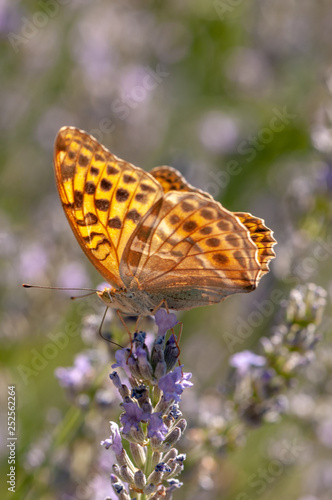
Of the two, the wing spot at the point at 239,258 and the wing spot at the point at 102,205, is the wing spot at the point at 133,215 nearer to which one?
the wing spot at the point at 102,205

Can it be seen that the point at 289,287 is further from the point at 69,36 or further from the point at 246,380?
the point at 69,36

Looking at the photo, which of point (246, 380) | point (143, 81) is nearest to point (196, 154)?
point (143, 81)

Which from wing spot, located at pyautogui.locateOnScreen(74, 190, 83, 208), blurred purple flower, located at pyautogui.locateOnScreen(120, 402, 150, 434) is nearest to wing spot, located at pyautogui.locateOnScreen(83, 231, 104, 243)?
wing spot, located at pyautogui.locateOnScreen(74, 190, 83, 208)

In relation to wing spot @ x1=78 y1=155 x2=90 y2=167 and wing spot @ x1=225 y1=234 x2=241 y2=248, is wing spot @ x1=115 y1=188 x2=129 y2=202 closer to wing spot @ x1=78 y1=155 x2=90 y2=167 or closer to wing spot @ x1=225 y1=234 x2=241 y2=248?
wing spot @ x1=78 y1=155 x2=90 y2=167

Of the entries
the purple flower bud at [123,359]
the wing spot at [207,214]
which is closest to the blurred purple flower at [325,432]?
the wing spot at [207,214]

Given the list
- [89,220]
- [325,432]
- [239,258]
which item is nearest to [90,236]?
[89,220]

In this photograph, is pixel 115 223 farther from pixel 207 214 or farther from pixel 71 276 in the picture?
pixel 71 276

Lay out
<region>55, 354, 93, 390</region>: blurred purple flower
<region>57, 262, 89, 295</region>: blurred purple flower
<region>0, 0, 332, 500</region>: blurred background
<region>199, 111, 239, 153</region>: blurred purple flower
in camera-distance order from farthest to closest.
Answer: <region>199, 111, 239, 153</region>: blurred purple flower → <region>57, 262, 89, 295</region>: blurred purple flower → <region>0, 0, 332, 500</region>: blurred background → <region>55, 354, 93, 390</region>: blurred purple flower
